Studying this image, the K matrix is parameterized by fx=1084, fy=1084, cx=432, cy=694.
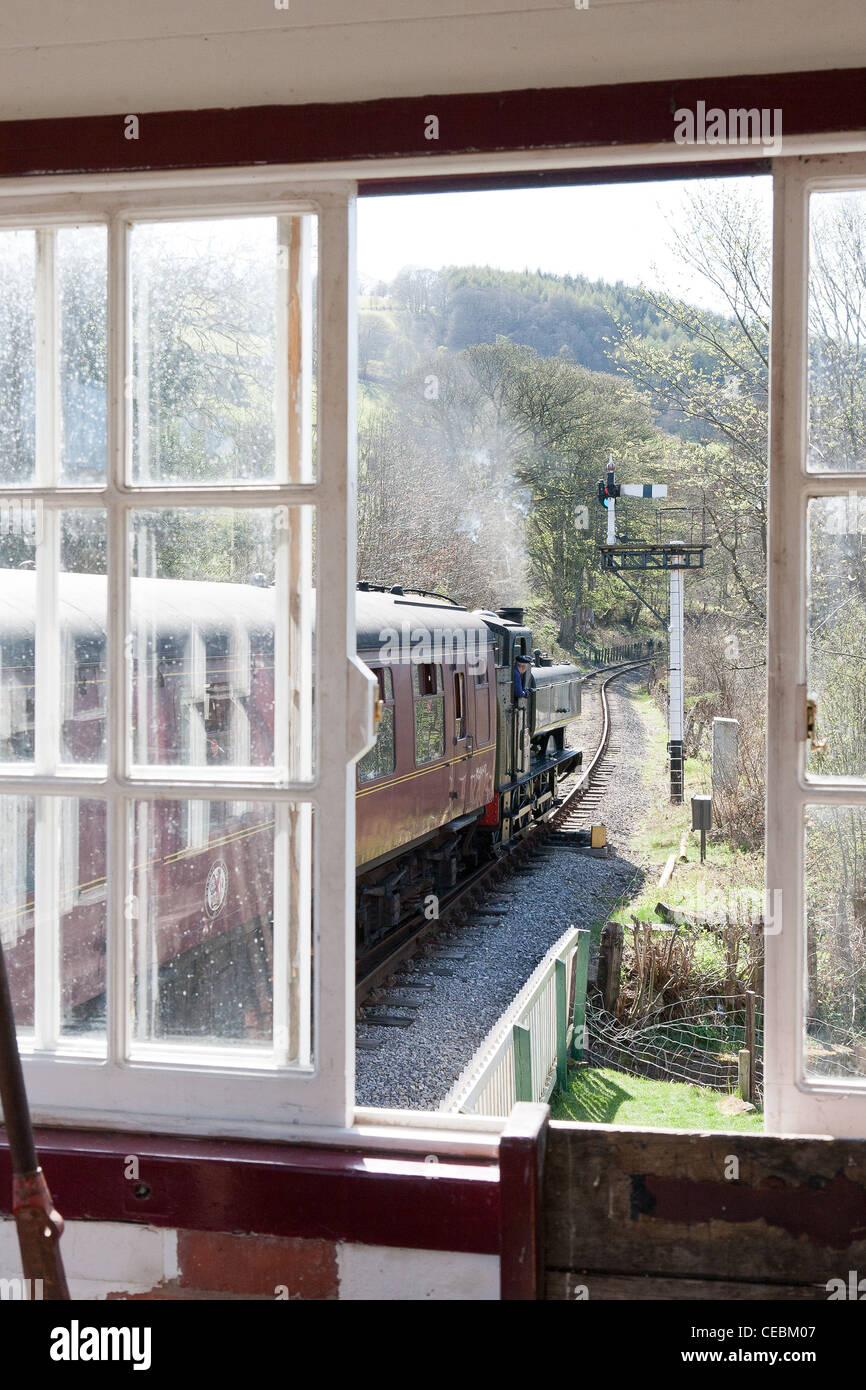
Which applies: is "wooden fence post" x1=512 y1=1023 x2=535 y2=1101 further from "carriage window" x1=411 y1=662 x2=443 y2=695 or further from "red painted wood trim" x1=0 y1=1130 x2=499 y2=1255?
"carriage window" x1=411 y1=662 x2=443 y2=695

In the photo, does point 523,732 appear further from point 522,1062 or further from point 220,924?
point 220,924

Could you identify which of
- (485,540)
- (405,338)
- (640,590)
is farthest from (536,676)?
(405,338)

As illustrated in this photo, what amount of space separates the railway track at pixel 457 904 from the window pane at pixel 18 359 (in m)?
4.31

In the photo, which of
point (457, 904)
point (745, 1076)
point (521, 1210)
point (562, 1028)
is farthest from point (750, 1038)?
point (521, 1210)

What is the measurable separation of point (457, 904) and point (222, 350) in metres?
6.97

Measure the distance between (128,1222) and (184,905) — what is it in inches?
18.5

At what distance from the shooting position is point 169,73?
5.45ft

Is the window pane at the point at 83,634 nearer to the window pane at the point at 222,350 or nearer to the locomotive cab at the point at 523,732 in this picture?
the window pane at the point at 222,350

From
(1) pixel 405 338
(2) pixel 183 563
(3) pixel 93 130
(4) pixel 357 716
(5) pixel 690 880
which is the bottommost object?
(5) pixel 690 880

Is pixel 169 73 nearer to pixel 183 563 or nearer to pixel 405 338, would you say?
pixel 183 563

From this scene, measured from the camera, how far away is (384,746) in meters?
6.66

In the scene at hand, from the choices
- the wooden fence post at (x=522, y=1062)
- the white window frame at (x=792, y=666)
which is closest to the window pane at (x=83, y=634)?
the white window frame at (x=792, y=666)
